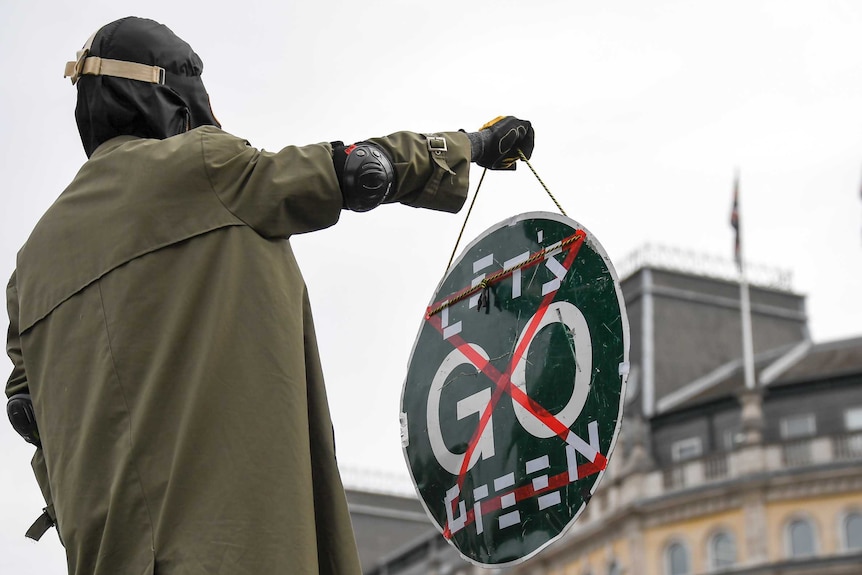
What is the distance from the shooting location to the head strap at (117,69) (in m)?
3.94

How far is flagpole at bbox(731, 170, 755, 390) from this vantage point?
1929 inches

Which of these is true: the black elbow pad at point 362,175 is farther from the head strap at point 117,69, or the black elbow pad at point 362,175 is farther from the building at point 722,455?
the building at point 722,455

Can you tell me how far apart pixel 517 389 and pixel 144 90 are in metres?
1.27

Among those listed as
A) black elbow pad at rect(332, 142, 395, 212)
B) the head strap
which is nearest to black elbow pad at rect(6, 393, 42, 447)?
the head strap

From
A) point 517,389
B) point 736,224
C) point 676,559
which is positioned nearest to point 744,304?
point 736,224

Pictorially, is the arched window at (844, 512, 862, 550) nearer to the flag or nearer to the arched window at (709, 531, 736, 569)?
the arched window at (709, 531, 736, 569)

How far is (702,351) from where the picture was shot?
53.8 m

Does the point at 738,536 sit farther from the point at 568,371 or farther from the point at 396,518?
the point at 568,371

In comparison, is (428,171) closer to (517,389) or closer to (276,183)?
(276,183)

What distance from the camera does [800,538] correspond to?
4478cm

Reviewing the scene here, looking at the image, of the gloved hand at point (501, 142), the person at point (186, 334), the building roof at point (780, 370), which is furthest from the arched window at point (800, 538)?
the person at point (186, 334)

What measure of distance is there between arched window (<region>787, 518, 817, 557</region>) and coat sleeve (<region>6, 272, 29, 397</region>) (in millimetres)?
42099

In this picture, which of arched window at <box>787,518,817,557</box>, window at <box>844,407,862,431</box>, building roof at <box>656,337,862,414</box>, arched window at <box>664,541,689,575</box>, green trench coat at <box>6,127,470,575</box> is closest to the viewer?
green trench coat at <box>6,127,470,575</box>

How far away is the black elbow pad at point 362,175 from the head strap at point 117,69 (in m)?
0.51
